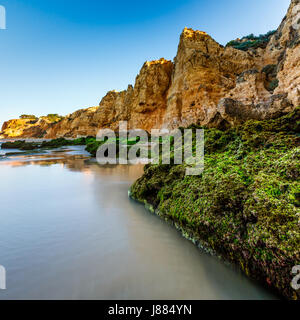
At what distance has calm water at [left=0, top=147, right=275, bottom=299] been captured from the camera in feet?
5.36

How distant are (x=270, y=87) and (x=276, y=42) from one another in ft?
28.9

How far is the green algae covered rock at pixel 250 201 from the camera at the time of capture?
4.74ft

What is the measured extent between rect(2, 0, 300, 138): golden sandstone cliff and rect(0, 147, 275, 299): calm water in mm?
3591

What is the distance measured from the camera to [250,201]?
6.05 feet

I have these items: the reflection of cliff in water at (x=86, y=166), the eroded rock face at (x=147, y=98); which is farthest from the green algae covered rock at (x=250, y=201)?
the eroded rock face at (x=147, y=98)

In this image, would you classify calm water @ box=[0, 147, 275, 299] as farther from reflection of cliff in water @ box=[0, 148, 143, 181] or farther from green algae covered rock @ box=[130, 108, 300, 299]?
reflection of cliff in water @ box=[0, 148, 143, 181]

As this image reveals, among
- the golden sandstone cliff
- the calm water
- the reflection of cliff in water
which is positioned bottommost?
the calm water

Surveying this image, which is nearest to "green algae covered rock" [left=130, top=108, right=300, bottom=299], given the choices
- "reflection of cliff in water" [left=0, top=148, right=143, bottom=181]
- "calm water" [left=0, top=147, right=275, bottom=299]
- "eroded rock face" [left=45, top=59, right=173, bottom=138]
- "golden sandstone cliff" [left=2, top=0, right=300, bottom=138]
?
"calm water" [left=0, top=147, right=275, bottom=299]

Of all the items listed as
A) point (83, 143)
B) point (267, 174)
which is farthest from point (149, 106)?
point (267, 174)

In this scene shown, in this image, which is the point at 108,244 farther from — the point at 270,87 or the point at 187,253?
the point at 270,87

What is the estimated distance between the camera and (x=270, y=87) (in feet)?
55.7

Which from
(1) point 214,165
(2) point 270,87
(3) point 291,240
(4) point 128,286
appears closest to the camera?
(3) point 291,240

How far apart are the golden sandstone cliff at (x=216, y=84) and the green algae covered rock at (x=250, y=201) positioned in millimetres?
1565

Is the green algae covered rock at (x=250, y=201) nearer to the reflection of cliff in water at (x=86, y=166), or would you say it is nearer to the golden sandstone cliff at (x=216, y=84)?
the golden sandstone cliff at (x=216, y=84)
